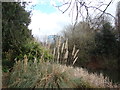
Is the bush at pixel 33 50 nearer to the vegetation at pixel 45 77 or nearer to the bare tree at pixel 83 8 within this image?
the vegetation at pixel 45 77

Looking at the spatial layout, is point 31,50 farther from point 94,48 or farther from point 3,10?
point 94,48

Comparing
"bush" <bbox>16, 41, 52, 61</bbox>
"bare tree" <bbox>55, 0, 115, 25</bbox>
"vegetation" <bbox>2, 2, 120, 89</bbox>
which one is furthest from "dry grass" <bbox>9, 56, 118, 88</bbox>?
"bare tree" <bbox>55, 0, 115, 25</bbox>

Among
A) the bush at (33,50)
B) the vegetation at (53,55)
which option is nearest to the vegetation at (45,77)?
the vegetation at (53,55)

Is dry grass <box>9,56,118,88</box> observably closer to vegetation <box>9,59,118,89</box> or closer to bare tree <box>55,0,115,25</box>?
vegetation <box>9,59,118,89</box>

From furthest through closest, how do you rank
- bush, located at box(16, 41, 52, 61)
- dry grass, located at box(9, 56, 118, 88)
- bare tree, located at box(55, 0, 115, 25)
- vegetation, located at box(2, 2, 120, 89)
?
1. bush, located at box(16, 41, 52, 61)
2. vegetation, located at box(2, 2, 120, 89)
3. dry grass, located at box(9, 56, 118, 88)
4. bare tree, located at box(55, 0, 115, 25)

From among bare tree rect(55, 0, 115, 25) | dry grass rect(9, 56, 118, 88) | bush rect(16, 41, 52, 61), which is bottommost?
dry grass rect(9, 56, 118, 88)

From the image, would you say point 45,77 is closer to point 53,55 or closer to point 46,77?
point 46,77

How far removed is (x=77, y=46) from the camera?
42.4 feet

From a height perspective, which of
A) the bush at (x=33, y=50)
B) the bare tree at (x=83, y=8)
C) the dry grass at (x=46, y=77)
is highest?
the bare tree at (x=83, y=8)

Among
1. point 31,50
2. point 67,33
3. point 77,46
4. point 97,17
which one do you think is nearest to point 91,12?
point 97,17

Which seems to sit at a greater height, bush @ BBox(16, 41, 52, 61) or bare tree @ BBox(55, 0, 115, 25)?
bare tree @ BBox(55, 0, 115, 25)

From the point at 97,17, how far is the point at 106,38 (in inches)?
448

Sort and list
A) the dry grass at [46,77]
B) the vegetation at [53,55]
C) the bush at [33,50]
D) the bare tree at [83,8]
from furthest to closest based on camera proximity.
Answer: the bush at [33,50] → the vegetation at [53,55] → the dry grass at [46,77] → the bare tree at [83,8]

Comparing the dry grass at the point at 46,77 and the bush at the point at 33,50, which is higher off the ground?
the bush at the point at 33,50
